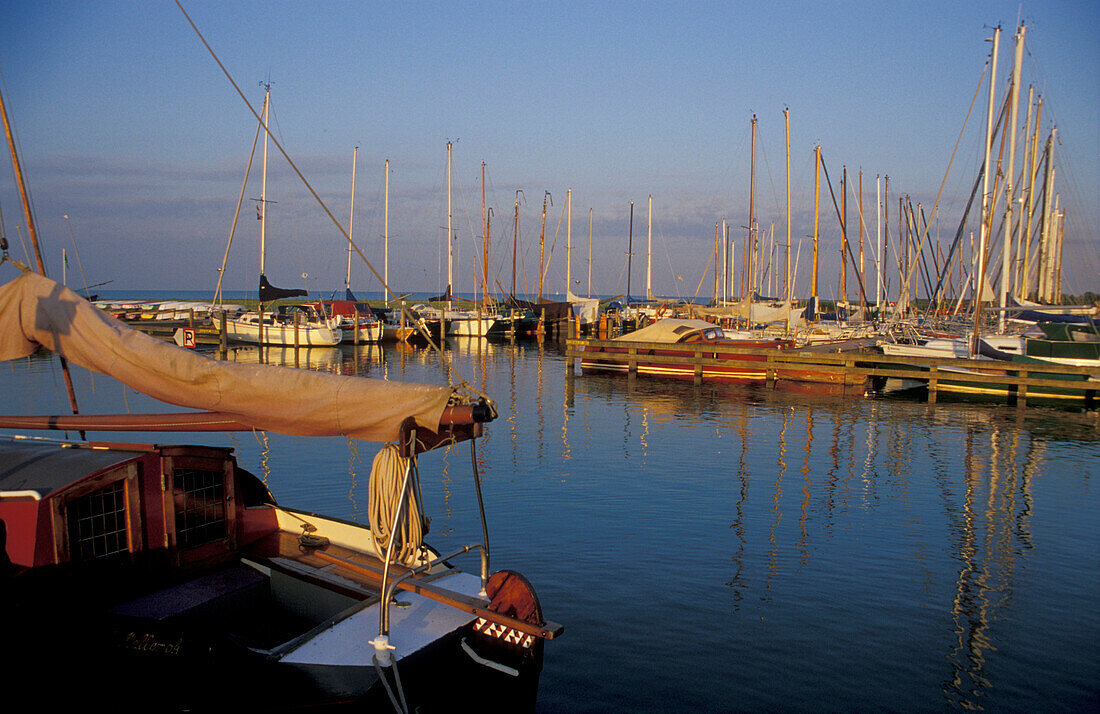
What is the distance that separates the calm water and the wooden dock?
209 cm

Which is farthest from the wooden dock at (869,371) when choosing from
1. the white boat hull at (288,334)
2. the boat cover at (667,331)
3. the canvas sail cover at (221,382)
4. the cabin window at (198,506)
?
the canvas sail cover at (221,382)

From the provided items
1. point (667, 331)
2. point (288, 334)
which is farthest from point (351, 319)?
point (667, 331)

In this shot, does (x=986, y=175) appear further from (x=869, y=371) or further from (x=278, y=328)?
(x=278, y=328)

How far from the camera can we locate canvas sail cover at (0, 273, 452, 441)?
541 centimetres

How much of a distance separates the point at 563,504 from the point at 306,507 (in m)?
4.38

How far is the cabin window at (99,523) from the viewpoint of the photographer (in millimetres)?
6215

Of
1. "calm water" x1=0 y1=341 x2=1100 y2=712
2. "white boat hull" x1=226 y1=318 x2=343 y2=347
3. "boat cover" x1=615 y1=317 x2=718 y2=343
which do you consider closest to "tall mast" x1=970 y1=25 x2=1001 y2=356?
"calm water" x1=0 y1=341 x2=1100 y2=712

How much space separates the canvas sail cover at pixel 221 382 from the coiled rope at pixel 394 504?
0.19 metres

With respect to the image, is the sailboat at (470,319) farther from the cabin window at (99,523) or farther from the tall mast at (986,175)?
the cabin window at (99,523)

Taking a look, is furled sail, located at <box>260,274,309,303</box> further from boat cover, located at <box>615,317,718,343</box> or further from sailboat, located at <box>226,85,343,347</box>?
boat cover, located at <box>615,317,718,343</box>

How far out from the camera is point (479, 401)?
5.35 meters

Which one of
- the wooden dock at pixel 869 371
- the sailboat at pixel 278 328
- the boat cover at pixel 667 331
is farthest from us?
the sailboat at pixel 278 328

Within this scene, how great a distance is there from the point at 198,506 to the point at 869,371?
81.9ft

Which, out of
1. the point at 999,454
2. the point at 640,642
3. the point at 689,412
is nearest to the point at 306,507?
the point at 640,642
